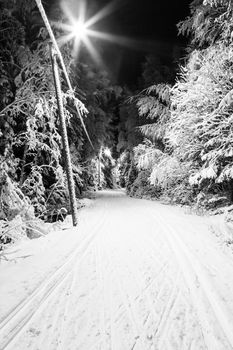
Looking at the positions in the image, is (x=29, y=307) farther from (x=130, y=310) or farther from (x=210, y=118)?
(x=210, y=118)


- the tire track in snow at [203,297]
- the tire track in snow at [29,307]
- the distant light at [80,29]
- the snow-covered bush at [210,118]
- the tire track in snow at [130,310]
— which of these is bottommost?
the tire track in snow at [29,307]

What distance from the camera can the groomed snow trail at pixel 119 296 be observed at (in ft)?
9.71

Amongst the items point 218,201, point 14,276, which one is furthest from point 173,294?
point 218,201

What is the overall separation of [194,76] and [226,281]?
8.83 metres

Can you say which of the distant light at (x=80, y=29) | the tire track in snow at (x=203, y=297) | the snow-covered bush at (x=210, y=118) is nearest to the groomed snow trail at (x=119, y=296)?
the tire track in snow at (x=203, y=297)

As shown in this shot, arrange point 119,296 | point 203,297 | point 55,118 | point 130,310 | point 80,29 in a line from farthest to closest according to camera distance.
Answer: point 55,118 → point 80,29 → point 119,296 → point 203,297 → point 130,310

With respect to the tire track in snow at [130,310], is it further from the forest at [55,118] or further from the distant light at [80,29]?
the distant light at [80,29]

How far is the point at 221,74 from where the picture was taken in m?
9.52

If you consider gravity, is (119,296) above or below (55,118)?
below

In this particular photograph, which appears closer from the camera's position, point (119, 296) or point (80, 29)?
point (119, 296)

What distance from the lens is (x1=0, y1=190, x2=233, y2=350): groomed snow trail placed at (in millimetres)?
2959

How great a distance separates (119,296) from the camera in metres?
3.94

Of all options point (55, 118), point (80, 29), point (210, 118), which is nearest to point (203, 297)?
point (210, 118)

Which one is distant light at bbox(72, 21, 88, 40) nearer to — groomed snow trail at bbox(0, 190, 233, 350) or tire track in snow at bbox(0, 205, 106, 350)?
groomed snow trail at bbox(0, 190, 233, 350)
